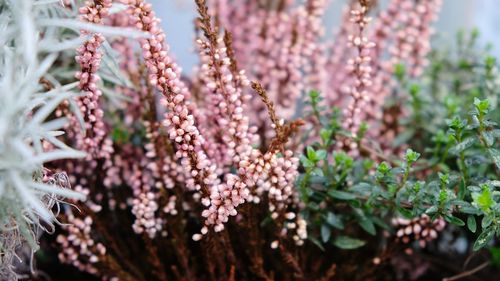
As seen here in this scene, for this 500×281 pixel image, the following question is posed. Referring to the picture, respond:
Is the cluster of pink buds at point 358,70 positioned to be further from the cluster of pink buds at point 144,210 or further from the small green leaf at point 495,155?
the cluster of pink buds at point 144,210

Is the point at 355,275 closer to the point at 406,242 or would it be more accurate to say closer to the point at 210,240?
the point at 406,242

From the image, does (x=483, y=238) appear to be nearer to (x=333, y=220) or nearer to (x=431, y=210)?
(x=431, y=210)

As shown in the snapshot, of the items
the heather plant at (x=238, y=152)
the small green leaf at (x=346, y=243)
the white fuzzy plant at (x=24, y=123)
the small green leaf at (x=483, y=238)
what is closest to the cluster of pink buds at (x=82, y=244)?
the heather plant at (x=238, y=152)

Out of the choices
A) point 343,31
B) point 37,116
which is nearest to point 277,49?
point 343,31

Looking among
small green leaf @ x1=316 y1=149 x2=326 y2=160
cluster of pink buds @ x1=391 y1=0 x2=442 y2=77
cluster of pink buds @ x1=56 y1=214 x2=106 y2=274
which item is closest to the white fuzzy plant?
cluster of pink buds @ x1=56 y1=214 x2=106 y2=274

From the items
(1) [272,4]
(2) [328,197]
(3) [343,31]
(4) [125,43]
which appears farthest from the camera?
(1) [272,4]

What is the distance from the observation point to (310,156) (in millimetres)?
812

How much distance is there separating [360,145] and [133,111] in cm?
40

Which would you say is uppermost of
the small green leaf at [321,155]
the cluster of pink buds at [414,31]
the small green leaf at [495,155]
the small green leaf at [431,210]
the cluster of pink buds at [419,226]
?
the cluster of pink buds at [414,31]

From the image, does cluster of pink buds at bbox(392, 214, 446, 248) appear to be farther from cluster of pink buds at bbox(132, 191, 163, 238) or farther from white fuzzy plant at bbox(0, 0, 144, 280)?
white fuzzy plant at bbox(0, 0, 144, 280)

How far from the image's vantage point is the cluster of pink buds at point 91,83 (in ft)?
2.26

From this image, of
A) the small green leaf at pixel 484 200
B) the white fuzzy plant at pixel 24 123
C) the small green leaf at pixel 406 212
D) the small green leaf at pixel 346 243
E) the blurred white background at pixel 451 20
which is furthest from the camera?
the blurred white background at pixel 451 20

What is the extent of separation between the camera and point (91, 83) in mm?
733

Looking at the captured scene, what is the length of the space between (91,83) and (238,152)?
0.20m
